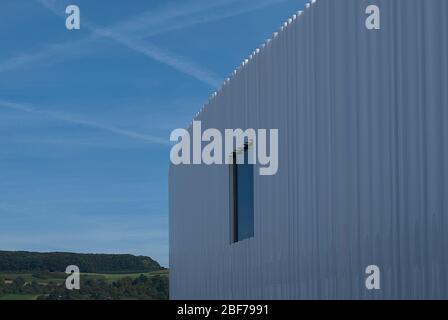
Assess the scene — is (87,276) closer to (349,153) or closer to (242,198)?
(242,198)

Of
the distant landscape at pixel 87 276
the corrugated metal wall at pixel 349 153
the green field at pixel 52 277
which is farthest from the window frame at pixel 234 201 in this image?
the green field at pixel 52 277

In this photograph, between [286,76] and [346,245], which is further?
[286,76]

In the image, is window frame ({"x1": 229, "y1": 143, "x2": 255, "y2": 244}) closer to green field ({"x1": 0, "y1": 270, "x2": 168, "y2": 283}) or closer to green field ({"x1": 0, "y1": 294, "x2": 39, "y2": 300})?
green field ({"x1": 0, "y1": 270, "x2": 168, "y2": 283})

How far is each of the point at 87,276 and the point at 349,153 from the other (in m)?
22.1

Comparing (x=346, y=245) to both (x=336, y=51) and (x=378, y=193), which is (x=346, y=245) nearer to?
(x=378, y=193)

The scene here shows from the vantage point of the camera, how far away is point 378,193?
9.06 meters

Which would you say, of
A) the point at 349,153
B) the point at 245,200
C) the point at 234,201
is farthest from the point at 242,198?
the point at 349,153

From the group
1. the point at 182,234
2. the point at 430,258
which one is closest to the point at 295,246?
the point at 430,258

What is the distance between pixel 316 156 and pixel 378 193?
1.60 m

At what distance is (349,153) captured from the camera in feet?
31.8

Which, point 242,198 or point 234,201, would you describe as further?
point 234,201

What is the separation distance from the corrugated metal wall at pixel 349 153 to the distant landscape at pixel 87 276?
15.5 meters

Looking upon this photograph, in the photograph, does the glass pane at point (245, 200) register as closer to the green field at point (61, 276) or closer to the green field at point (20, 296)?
the green field at point (61, 276)

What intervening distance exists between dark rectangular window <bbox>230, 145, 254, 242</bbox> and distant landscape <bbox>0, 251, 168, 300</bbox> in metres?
13.8
